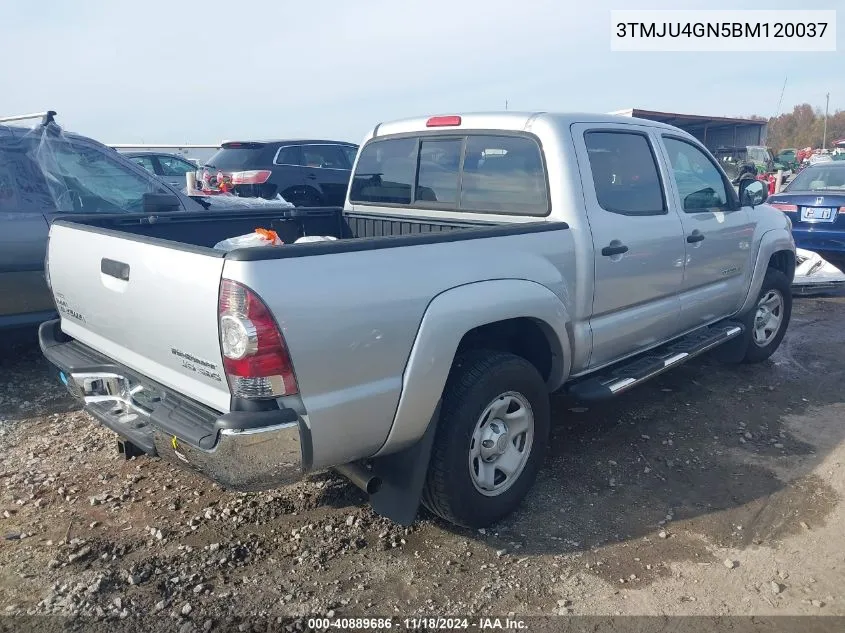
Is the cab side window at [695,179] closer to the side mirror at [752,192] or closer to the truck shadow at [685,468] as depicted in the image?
the side mirror at [752,192]

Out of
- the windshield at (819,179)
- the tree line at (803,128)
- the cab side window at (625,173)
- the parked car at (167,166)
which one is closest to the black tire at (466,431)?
the cab side window at (625,173)

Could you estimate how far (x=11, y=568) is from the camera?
280 cm

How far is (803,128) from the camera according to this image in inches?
2391

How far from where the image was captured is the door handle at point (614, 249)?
350 cm

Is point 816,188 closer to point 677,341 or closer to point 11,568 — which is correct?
point 677,341

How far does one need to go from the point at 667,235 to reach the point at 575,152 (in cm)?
93

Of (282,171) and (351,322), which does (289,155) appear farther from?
(351,322)

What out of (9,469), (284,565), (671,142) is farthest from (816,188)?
(9,469)

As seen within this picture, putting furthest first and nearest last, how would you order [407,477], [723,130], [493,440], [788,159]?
[788,159] → [723,130] → [493,440] → [407,477]

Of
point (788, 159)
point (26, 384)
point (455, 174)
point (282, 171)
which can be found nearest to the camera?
point (455, 174)

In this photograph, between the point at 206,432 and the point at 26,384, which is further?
the point at 26,384

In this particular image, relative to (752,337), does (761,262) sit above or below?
above

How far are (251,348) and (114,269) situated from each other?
97 cm

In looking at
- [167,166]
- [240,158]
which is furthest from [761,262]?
[167,166]
